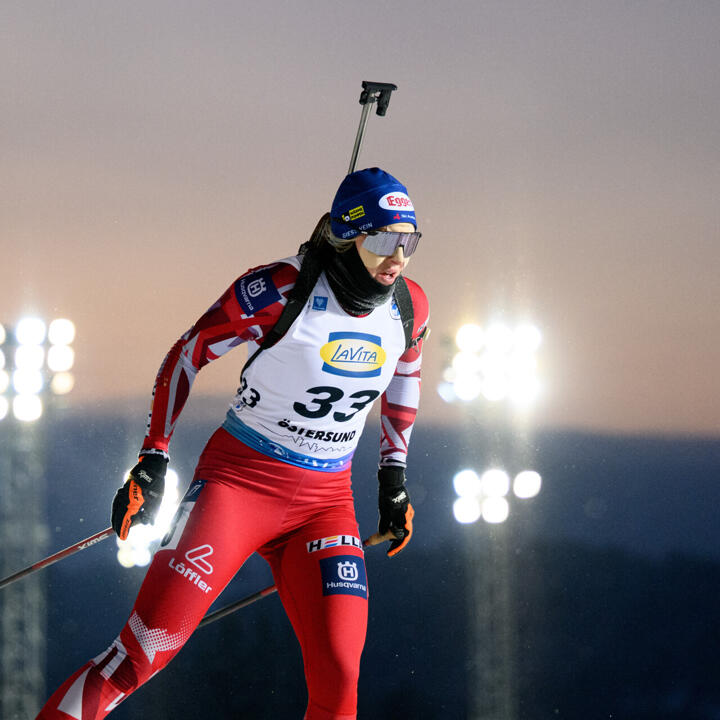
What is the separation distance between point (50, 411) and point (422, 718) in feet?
110

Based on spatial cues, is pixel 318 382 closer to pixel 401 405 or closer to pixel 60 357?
pixel 401 405

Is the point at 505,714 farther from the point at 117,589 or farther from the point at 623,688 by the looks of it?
the point at 117,589

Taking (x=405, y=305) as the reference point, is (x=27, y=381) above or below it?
below

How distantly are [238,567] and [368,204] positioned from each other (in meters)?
1.27

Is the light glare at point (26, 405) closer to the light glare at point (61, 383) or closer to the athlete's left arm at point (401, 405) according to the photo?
the light glare at point (61, 383)

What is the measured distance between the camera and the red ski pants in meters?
2.66

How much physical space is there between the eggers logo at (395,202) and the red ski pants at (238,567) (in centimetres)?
94

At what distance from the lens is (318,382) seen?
294cm

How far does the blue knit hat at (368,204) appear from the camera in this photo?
2924 millimetres

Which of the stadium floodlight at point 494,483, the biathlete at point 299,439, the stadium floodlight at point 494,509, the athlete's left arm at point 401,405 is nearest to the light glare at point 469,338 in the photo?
the stadium floodlight at point 494,483

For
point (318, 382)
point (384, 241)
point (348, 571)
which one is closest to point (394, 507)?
point (348, 571)

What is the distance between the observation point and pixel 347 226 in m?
2.97

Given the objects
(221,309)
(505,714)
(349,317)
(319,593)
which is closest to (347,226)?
(349,317)

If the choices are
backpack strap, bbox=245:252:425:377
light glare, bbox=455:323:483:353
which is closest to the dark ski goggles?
backpack strap, bbox=245:252:425:377
